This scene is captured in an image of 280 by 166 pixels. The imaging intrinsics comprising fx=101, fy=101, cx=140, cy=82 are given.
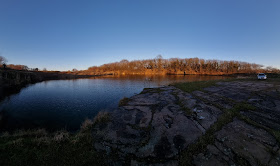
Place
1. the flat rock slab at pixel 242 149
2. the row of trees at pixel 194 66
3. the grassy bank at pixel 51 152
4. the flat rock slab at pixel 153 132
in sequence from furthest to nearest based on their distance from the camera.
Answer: the row of trees at pixel 194 66
the flat rock slab at pixel 153 132
the grassy bank at pixel 51 152
the flat rock slab at pixel 242 149

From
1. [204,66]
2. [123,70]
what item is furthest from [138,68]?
[204,66]

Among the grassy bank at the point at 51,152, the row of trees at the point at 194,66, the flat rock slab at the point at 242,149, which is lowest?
the grassy bank at the point at 51,152

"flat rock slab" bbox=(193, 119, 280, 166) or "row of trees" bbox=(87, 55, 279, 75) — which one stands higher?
"row of trees" bbox=(87, 55, 279, 75)

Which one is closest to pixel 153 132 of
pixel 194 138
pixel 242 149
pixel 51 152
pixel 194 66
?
pixel 194 138

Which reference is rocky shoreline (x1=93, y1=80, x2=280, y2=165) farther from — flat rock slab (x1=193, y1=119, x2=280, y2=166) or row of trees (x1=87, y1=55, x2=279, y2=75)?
row of trees (x1=87, y1=55, x2=279, y2=75)

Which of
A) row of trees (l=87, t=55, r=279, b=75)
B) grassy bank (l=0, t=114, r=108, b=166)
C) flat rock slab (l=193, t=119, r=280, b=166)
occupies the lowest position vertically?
grassy bank (l=0, t=114, r=108, b=166)

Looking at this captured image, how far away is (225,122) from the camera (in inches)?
279

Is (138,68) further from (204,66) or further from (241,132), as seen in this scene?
(241,132)

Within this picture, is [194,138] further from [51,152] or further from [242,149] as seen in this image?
[51,152]

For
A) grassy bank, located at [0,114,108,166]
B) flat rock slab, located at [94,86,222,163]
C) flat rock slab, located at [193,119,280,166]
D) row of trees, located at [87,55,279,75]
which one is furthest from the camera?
row of trees, located at [87,55,279,75]

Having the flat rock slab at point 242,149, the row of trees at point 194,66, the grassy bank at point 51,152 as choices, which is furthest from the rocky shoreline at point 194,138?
the row of trees at point 194,66

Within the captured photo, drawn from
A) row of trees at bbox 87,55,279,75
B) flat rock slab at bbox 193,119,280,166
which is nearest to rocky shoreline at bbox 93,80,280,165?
flat rock slab at bbox 193,119,280,166

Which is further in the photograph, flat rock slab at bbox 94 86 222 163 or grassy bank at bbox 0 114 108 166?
flat rock slab at bbox 94 86 222 163

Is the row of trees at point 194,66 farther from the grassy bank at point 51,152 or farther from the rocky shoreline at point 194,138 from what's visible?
the grassy bank at point 51,152
